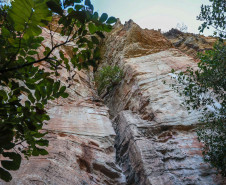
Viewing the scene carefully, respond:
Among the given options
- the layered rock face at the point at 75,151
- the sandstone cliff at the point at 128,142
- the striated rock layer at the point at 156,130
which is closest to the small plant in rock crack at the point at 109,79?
the striated rock layer at the point at 156,130

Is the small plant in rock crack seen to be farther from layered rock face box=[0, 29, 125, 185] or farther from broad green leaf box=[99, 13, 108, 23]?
broad green leaf box=[99, 13, 108, 23]

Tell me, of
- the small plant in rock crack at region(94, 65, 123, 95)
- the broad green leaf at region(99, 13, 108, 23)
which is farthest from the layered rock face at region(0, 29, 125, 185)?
the small plant in rock crack at region(94, 65, 123, 95)

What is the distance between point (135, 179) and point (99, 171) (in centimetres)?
129

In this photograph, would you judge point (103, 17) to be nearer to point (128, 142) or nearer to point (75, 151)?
point (75, 151)

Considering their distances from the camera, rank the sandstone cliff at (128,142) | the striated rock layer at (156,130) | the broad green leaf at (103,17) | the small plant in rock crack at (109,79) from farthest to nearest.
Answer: the small plant in rock crack at (109,79), the striated rock layer at (156,130), the sandstone cliff at (128,142), the broad green leaf at (103,17)

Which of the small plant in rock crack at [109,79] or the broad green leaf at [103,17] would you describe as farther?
the small plant in rock crack at [109,79]

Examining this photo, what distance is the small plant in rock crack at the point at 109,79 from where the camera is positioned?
1543 cm

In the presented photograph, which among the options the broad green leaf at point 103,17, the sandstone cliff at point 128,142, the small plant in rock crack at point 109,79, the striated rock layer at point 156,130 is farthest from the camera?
the small plant in rock crack at point 109,79

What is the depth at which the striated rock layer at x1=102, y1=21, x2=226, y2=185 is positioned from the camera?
651 centimetres

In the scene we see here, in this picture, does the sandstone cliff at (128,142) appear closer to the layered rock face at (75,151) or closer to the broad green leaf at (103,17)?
the layered rock face at (75,151)

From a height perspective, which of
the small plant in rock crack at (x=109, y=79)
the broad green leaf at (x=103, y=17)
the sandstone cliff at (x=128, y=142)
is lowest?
the sandstone cliff at (x=128, y=142)

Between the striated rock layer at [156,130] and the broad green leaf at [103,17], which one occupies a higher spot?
the broad green leaf at [103,17]

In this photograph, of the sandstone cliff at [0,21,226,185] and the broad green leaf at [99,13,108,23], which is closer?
the broad green leaf at [99,13,108,23]

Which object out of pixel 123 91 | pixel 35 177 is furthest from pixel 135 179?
pixel 123 91
